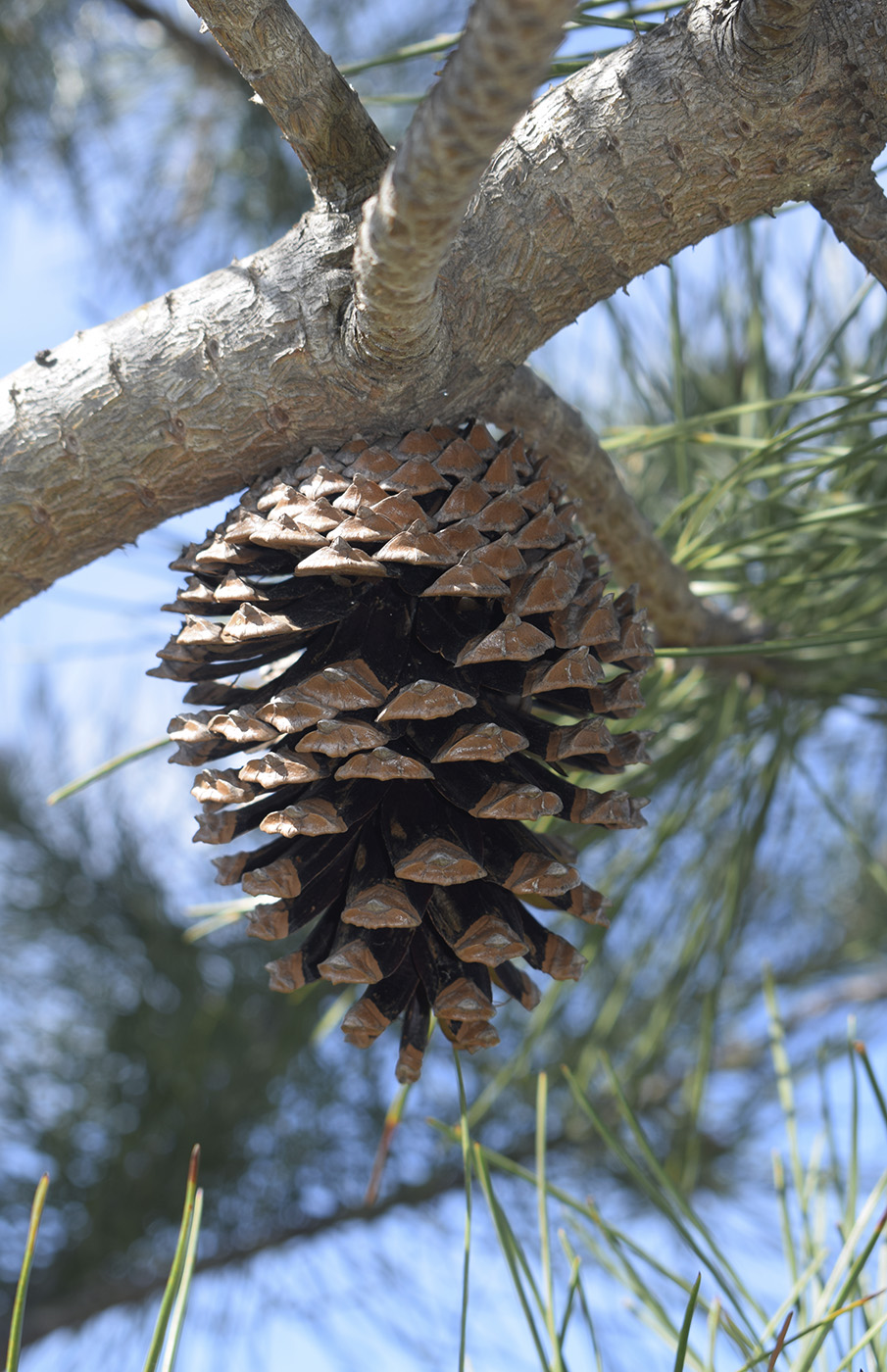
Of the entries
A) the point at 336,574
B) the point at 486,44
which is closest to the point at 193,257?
the point at 336,574

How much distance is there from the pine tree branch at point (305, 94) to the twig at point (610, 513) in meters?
0.11

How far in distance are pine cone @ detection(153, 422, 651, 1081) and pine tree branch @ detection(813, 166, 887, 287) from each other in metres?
0.17

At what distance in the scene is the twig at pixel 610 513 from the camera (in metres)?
0.49

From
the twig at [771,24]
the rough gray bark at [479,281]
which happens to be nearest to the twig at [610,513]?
the rough gray bark at [479,281]

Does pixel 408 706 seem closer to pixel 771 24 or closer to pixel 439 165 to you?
pixel 439 165

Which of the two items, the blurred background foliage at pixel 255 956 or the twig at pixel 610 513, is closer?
the twig at pixel 610 513

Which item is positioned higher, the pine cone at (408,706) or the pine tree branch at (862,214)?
the pine tree branch at (862,214)

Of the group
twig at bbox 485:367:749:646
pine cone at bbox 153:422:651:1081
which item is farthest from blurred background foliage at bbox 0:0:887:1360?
pine cone at bbox 153:422:651:1081

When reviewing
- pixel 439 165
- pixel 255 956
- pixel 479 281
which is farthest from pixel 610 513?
pixel 255 956

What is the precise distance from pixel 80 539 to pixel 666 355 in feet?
2.99

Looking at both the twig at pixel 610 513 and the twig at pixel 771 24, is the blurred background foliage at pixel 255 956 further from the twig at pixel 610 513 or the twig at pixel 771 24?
the twig at pixel 771 24

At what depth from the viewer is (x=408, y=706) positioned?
0.38 meters

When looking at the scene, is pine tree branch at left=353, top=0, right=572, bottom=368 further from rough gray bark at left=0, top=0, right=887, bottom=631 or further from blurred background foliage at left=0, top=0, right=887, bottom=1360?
blurred background foliage at left=0, top=0, right=887, bottom=1360

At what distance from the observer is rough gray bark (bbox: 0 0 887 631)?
0.39m
